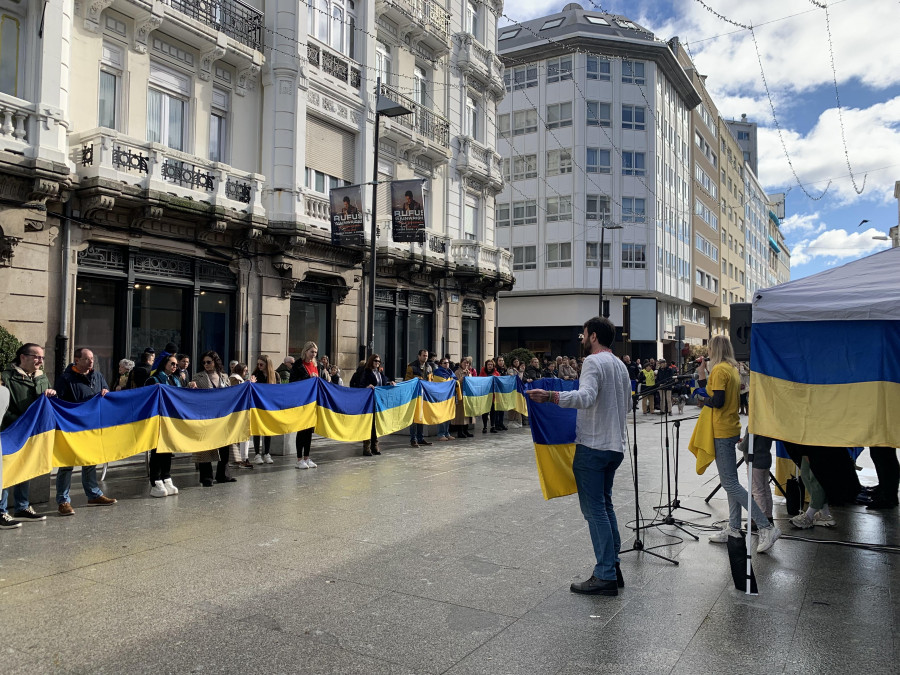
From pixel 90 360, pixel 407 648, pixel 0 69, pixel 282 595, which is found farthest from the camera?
pixel 0 69

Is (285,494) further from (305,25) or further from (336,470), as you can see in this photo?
(305,25)

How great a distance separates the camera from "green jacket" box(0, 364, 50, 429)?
730 centimetres

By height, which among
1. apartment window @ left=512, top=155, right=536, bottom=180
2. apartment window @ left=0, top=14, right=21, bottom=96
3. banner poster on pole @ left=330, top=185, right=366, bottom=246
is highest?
apartment window @ left=512, top=155, right=536, bottom=180

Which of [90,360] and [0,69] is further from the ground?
[0,69]

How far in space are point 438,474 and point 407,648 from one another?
6.52 m

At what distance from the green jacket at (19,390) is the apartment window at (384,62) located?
16.8 m

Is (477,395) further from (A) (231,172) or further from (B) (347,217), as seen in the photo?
(A) (231,172)

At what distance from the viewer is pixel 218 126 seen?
16984mm


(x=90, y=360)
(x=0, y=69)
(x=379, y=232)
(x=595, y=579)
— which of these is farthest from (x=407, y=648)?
(x=379, y=232)

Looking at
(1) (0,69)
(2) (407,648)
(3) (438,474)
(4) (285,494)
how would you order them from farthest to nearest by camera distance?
(1) (0,69) < (3) (438,474) < (4) (285,494) < (2) (407,648)

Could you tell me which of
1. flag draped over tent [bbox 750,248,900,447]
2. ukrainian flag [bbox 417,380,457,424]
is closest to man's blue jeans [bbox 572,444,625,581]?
flag draped over tent [bbox 750,248,900,447]

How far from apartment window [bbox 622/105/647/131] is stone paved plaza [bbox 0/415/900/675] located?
38.6 metres

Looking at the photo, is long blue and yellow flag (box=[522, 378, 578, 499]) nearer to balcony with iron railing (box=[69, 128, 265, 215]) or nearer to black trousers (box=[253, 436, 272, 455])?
black trousers (box=[253, 436, 272, 455])

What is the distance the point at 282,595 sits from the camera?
4961 millimetres
